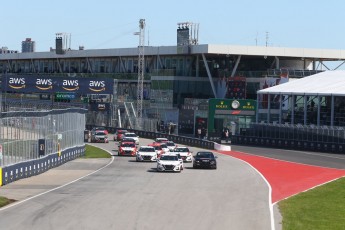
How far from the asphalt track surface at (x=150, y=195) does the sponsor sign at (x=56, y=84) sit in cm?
4309

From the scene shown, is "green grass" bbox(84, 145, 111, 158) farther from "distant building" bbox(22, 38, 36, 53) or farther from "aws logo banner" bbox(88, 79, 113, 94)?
"distant building" bbox(22, 38, 36, 53)

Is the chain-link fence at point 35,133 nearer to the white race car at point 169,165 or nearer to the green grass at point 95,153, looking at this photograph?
the green grass at point 95,153

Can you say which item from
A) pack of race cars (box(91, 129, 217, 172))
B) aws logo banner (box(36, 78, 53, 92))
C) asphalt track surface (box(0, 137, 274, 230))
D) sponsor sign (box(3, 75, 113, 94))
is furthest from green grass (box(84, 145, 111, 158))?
aws logo banner (box(36, 78, 53, 92))

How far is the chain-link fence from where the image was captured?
4009 cm

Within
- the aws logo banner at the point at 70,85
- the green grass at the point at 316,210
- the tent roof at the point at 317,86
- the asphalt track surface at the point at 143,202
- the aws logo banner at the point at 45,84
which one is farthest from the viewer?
the aws logo banner at the point at 45,84

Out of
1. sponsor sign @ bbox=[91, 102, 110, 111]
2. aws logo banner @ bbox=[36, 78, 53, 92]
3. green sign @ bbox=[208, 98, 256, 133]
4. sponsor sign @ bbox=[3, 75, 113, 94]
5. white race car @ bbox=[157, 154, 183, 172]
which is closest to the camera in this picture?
white race car @ bbox=[157, 154, 183, 172]

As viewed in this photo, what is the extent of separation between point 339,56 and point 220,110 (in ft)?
115

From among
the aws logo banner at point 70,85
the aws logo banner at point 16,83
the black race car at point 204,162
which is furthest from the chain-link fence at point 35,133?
the aws logo banner at point 16,83

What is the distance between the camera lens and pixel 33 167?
4650 centimetres

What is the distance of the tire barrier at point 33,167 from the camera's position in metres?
39.9

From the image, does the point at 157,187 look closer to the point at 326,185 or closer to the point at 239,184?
the point at 239,184

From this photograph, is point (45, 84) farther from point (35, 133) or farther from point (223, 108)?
point (35, 133)

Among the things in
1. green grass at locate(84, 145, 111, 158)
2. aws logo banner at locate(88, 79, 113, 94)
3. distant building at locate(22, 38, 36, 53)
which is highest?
distant building at locate(22, 38, 36, 53)

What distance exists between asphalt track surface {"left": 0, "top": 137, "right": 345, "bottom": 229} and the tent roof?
27038 mm
